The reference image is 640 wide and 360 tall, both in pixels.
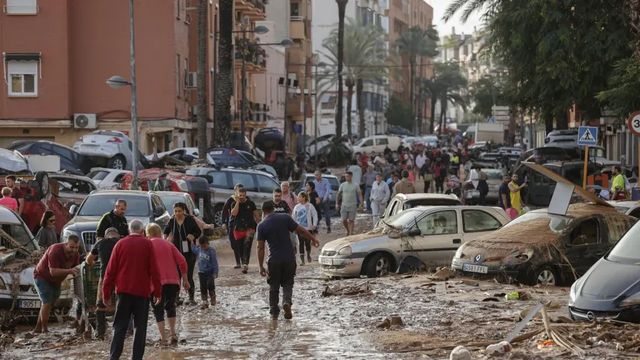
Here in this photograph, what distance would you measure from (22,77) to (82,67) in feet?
7.97

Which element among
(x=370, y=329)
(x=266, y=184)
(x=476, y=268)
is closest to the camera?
(x=370, y=329)

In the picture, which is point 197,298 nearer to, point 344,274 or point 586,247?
point 344,274

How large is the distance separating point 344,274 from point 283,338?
7318 mm

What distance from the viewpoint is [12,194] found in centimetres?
2562

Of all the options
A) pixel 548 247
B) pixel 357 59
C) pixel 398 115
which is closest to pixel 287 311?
pixel 548 247

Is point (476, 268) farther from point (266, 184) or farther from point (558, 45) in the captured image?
point (558, 45)

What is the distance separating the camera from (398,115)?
145 metres

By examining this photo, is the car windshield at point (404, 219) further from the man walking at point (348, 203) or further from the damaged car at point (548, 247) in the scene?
the man walking at point (348, 203)

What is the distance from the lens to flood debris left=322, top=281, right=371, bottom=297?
19.6 meters

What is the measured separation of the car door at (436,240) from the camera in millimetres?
23141

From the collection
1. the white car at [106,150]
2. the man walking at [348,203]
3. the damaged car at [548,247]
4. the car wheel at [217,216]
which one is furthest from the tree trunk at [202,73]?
the damaged car at [548,247]

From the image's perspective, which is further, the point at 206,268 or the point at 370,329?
the point at 206,268

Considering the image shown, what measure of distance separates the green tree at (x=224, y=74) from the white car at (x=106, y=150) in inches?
141

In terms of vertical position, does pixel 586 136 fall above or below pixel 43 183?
above
